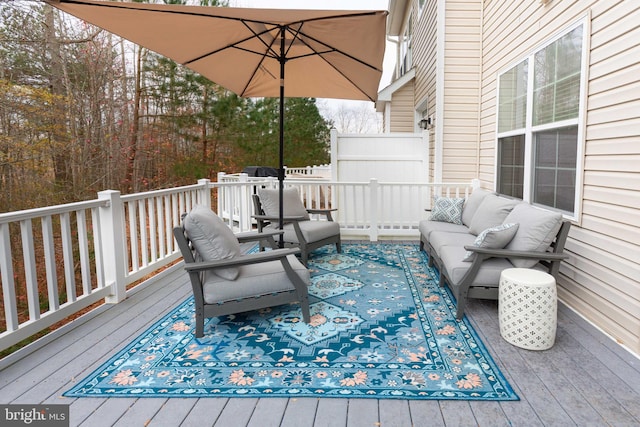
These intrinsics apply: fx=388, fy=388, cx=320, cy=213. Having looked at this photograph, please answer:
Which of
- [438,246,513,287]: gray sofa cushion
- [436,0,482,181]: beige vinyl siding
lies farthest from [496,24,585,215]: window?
[436,0,482,181]: beige vinyl siding

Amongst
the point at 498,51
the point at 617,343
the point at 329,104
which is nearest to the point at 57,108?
the point at 498,51

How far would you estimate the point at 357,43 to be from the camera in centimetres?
341

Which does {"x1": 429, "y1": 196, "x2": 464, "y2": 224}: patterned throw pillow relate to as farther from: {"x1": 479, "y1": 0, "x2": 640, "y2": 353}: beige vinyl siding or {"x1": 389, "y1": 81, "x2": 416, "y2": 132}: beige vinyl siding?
{"x1": 389, "y1": 81, "x2": 416, "y2": 132}: beige vinyl siding

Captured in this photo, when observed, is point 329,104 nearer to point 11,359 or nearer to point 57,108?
point 57,108

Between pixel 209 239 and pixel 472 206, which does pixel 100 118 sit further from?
pixel 472 206

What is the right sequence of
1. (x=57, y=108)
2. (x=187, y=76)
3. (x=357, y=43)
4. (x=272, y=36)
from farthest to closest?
(x=187, y=76), (x=57, y=108), (x=272, y=36), (x=357, y=43)

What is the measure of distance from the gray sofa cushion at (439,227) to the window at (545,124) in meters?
0.76

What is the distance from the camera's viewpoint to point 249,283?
9.80 ft

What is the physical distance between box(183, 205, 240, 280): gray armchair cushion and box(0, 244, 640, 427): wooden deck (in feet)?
2.82

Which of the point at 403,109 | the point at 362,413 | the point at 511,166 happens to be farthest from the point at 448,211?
the point at 403,109

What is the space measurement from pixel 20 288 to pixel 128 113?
609 centimetres

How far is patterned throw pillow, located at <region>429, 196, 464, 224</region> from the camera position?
501 cm

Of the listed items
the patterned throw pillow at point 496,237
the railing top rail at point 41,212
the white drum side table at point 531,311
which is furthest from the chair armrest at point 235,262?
the white drum side table at point 531,311

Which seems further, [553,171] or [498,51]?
[498,51]
